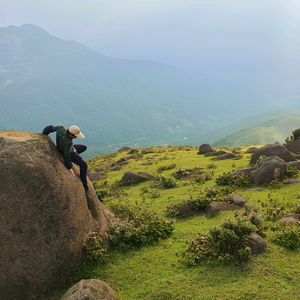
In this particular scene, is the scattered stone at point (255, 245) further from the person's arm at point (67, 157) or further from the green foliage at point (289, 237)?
the person's arm at point (67, 157)

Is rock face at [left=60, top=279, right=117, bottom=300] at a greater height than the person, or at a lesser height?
lesser

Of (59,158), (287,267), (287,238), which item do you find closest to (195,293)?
(287,267)

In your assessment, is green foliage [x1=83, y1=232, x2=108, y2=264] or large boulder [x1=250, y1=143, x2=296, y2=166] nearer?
green foliage [x1=83, y1=232, x2=108, y2=264]

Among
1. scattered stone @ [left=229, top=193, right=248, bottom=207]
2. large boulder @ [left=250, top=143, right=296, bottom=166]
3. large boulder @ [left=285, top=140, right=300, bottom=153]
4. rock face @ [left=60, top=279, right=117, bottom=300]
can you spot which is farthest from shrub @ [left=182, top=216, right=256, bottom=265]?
large boulder @ [left=285, top=140, right=300, bottom=153]

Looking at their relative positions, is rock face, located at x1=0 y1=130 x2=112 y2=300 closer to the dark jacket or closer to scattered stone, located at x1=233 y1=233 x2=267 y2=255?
A: the dark jacket

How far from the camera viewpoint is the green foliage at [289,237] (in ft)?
31.8

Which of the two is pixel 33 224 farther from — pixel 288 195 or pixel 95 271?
pixel 288 195

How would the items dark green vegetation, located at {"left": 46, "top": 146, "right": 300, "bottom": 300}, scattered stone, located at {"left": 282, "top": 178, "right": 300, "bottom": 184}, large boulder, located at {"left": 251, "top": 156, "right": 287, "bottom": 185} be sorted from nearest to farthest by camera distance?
dark green vegetation, located at {"left": 46, "top": 146, "right": 300, "bottom": 300} < scattered stone, located at {"left": 282, "top": 178, "right": 300, "bottom": 184} < large boulder, located at {"left": 251, "top": 156, "right": 287, "bottom": 185}

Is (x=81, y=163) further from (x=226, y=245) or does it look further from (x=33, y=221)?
(x=226, y=245)

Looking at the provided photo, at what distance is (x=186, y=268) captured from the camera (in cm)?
965

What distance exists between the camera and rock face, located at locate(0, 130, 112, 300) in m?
8.21

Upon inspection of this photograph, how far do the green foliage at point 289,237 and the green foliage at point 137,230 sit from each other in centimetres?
549

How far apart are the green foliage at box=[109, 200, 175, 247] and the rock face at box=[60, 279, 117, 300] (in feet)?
10.2

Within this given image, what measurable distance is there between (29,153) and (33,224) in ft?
9.03
